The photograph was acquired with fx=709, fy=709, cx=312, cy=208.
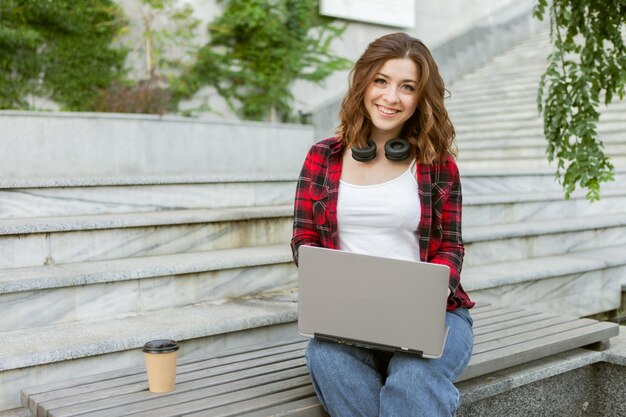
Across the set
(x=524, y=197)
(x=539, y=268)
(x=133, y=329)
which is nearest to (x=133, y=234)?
(x=133, y=329)

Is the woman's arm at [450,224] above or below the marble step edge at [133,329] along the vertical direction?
above

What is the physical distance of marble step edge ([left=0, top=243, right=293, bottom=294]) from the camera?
8.56 ft

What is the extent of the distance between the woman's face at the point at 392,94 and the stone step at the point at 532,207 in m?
2.18

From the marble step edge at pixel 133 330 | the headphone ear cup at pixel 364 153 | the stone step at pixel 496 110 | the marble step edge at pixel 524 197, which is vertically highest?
the stone step at pixel 496 110

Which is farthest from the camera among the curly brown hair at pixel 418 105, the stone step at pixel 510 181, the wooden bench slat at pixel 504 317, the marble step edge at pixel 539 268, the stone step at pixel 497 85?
the stone step at pixel 497 85

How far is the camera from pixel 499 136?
23.7 ft

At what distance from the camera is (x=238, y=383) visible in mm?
2160

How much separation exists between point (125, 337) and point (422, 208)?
1121 millimetres

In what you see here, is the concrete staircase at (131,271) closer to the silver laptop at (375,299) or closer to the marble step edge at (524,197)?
the silver laptop at (375,299)

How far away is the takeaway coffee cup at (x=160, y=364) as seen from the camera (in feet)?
6.63

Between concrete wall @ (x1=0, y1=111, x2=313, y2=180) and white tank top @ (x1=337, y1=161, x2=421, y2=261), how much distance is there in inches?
98.1

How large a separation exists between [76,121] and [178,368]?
10.4ft

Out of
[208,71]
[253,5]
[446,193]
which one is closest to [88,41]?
[208,71]

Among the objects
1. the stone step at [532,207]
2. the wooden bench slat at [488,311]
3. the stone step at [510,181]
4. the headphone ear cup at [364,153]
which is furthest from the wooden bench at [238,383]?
the stone step at [510,181]
